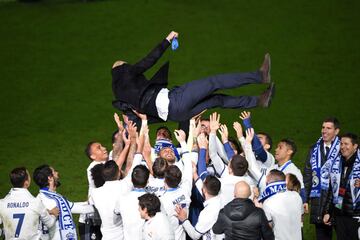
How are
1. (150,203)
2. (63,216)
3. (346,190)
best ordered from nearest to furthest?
→ 1. (150,203)
2. (63,216)
3. (346,190)

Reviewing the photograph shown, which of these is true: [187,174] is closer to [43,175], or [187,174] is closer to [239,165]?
[239,165]

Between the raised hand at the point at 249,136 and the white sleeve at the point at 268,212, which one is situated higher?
the raised hand at the point at 249,136

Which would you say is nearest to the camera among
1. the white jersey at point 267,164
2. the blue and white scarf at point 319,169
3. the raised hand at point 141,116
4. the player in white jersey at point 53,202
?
the player in white jersey at point 53,202

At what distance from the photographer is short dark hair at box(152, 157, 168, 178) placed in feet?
28.6

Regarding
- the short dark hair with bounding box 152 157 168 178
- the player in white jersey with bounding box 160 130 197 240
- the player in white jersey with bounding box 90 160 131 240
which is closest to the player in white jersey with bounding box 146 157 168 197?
the short dark hair with bounding box 152 157 168 178

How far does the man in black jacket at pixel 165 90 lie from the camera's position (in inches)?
356

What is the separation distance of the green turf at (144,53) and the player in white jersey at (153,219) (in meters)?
6.70

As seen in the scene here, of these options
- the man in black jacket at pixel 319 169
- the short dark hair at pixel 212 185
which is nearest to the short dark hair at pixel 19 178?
the short dark hair at pixel 212 185

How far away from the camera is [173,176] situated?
828 centimetres

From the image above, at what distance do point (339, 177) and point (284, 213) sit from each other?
6.18 ft

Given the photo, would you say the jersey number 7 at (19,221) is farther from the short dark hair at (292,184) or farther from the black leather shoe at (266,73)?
the black leather shoe at (266,73)

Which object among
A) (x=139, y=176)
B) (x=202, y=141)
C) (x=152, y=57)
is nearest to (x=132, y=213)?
(x=139, y=176)

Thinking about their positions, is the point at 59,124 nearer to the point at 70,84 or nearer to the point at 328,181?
the point at 70,84

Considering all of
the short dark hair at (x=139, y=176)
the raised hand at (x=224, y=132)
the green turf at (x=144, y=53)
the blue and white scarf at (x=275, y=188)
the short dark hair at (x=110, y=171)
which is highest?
the green turf at (x=144, y=53)
